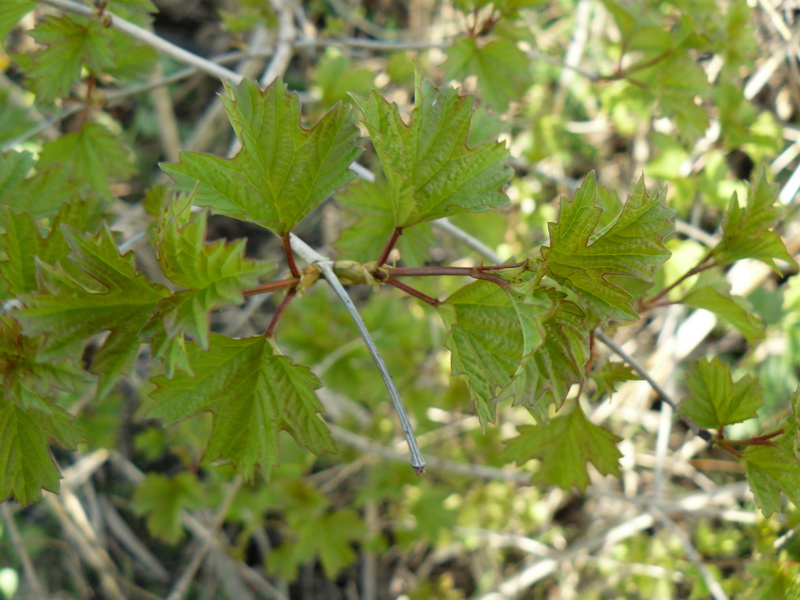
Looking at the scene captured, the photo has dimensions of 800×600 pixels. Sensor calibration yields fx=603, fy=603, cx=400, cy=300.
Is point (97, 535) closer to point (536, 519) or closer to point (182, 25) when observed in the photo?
point (536, 519)

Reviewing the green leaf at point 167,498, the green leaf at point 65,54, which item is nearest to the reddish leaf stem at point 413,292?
the green leaf at point 65,54

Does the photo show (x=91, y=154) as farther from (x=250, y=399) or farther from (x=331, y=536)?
(x=331, y=536)

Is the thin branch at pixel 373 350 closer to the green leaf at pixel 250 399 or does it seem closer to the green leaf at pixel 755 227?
the green leaf at pixel 250 399

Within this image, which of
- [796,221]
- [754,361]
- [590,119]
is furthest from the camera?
[590,119]

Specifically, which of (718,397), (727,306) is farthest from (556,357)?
(727,306)

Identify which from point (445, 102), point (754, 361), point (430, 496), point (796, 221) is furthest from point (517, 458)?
point (754, 361)

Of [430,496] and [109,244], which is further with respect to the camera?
[430,496]

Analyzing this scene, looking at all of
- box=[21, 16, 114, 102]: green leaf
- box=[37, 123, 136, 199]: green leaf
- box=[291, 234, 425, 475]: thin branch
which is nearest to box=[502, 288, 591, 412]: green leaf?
box=[291, 234, 425, 475]: thin branch
